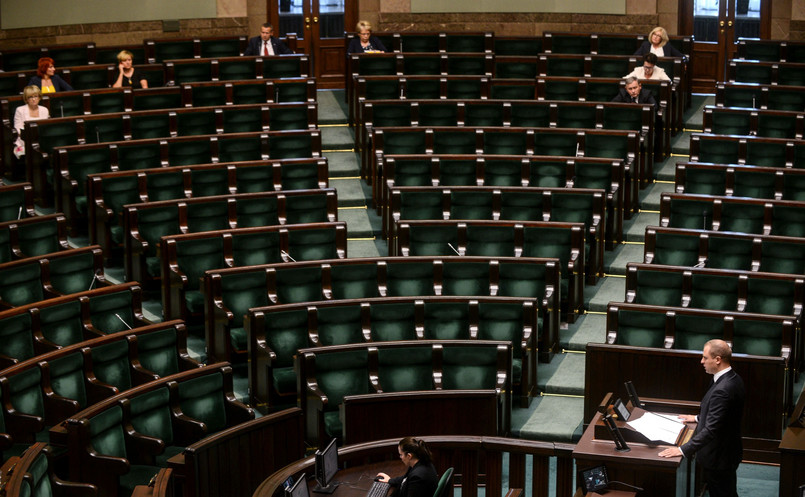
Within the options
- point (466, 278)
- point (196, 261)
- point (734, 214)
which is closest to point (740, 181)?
point (734, 214)

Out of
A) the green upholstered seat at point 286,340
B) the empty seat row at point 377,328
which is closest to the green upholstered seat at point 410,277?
the empty seat row at point 377,328

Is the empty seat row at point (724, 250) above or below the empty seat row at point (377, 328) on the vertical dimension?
above

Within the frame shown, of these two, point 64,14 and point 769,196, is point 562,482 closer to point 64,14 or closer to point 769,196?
point 769,196

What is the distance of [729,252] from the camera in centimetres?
387

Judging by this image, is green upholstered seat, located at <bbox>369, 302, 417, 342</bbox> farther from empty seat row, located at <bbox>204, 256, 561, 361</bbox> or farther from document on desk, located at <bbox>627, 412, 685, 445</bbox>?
document on desk, located at <bbox>627, 412, 685, 445</bbox>

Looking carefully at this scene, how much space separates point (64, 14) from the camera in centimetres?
589

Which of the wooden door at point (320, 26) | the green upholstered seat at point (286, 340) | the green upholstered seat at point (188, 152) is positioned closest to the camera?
the green upholstered seat at point (286, 340)

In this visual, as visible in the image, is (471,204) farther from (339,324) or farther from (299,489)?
(299,489)

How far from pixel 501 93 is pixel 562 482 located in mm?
2679

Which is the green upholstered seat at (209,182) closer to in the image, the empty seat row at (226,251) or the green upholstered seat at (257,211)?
the green upholstered seat at (257,211)

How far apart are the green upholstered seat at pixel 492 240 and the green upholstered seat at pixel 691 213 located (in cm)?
59

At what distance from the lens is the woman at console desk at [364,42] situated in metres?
5.39

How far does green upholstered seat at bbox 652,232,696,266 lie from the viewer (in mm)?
3902

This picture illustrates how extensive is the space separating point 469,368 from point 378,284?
0.55 m
